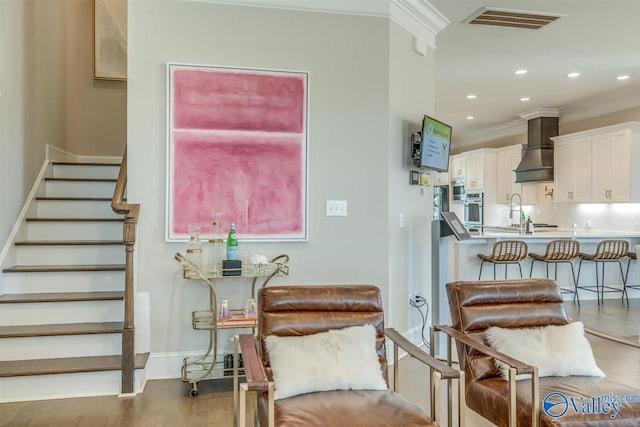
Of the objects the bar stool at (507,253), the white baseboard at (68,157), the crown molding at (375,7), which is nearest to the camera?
the crown molding at (375,7)

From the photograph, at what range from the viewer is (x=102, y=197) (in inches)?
188

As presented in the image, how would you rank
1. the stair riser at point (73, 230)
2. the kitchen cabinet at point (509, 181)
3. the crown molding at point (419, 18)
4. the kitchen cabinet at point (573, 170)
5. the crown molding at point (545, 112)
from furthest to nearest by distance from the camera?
the kitchen cabinet at point (509, 181) < the crown molding at point (545, 112) < the kitchen cabinet at point (573, 170) < the stair riser at point (73, 230) < the crown molding at point (419, 18)

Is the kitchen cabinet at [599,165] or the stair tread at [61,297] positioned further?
the kitchen cabinet at [599,165]

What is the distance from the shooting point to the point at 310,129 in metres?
3.76

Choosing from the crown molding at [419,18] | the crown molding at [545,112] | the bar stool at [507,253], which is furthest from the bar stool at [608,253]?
the crown molding at [419,18]

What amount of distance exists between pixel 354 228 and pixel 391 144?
78 cm

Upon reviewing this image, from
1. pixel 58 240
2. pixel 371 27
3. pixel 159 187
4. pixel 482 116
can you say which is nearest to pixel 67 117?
pixel 58 240

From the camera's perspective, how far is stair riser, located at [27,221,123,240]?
13.6ft

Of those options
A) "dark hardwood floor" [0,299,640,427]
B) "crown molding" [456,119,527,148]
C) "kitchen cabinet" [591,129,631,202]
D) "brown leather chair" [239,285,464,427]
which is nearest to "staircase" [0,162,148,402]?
"dark hardwood floor" [0,299,640,427]

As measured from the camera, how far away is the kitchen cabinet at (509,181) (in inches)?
357

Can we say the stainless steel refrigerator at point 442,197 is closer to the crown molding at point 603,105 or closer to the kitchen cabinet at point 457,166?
the kitchen cabinet at point 457,166

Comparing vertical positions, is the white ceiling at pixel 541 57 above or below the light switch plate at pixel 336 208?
above

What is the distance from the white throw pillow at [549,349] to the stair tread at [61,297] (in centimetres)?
268

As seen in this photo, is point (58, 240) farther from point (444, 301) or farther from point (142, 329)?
point (444, 301)
